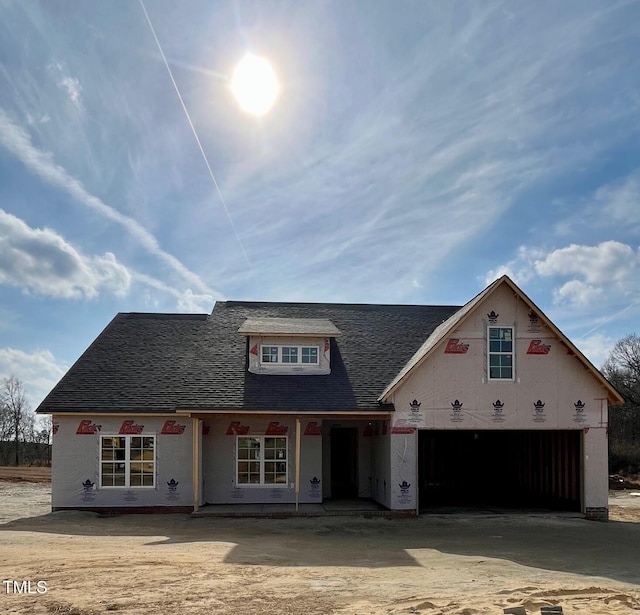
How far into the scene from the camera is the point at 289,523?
49.2 ft

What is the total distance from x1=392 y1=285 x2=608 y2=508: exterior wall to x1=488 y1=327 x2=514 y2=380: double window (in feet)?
0.52

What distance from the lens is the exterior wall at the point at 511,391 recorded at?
16.2 meters

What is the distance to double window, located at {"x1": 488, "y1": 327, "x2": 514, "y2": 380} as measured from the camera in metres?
16.5

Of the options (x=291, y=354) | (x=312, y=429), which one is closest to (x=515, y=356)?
(x=312, y=429)

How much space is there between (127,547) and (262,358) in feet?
25.4

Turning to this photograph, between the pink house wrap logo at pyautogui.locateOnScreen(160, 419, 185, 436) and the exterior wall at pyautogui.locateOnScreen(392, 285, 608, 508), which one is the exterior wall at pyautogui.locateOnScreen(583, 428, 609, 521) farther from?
the pink house wrap logo at pyautogui.locateOnScreen(160, 419, 185, 436)

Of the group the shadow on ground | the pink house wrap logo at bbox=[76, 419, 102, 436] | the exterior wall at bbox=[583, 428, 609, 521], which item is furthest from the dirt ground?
the pink house wrap logo at bbox=[76, 419, 102, 436]

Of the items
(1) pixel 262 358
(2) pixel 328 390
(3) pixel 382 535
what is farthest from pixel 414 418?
(1) pixel 262 358

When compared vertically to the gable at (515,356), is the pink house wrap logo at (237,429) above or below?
below

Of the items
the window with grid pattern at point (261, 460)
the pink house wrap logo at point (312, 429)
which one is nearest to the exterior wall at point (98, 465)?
the window with grid pattern at point (261, 460)

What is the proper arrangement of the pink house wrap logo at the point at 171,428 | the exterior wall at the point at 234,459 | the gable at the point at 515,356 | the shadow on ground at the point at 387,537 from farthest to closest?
the exterior wall at the point at 234,459
the pink house wrap logo at the point at 171,428
the gable at the point at 515,356
the shadow on ground at the point at 387,537

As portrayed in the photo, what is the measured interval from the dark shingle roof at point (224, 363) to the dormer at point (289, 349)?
0.36m

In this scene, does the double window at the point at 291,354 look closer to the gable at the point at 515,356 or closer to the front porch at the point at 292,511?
the gable at the point at 515,356

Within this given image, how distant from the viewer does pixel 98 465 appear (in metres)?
16.6
